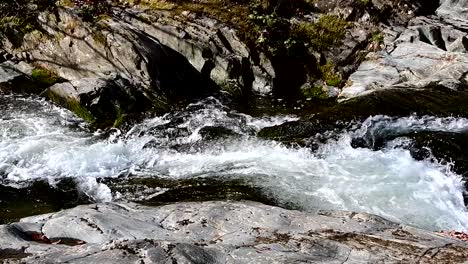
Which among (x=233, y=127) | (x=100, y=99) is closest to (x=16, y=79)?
(x=100, y=99)

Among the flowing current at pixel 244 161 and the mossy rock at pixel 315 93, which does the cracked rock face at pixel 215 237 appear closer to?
the flowing current at pixel 244 161

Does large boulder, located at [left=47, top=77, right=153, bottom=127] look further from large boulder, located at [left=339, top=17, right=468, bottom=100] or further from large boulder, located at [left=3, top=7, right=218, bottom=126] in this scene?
large boulder, located at [left=339, top=17, right=468, bottom=100]

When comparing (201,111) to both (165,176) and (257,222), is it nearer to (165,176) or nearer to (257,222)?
(165,176)

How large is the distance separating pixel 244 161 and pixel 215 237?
211 inches

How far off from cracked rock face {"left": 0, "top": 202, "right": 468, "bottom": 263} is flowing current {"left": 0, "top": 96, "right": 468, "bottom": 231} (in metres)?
2.90

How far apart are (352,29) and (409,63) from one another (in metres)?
3.01

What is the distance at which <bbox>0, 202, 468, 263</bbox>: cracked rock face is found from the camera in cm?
505

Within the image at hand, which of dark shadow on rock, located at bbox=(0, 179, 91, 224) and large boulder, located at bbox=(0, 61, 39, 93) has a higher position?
large boulder, located at bbox=(0, 61, 39, 93)

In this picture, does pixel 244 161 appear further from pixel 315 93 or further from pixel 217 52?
pixel 217 52

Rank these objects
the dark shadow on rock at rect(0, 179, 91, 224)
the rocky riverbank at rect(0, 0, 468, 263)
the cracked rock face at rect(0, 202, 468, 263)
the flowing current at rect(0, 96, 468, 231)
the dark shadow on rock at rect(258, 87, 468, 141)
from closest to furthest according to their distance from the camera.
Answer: the cracked rock face at rect(0, 202, 468, 263) → the rocky riverbank at rect(0, 0, 468, 263) → the dark shadow on rock at rect(0, 179, 91, 224) → the flowing current at rect(0, 96, 468, 231) → the dark shadow on rock at rect(258, 87, 468, 141)

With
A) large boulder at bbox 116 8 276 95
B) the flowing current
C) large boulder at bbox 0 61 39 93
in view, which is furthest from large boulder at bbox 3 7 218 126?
the flowing current

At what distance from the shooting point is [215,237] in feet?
19.7

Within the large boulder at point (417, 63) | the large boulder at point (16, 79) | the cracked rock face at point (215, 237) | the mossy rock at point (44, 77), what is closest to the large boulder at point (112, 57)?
the mossy rock at point (44, 77)

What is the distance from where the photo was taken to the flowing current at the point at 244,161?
9.71m
